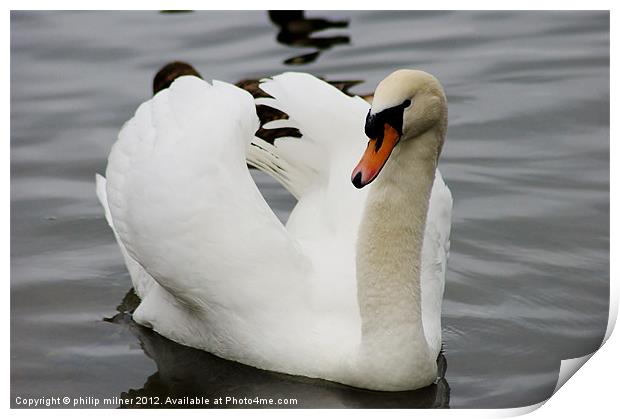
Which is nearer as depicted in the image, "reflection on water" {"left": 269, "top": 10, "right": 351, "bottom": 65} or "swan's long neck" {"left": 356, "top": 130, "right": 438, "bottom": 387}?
"swan's long neck" {"left": 356, "top": 130, "right": 438, "bottom": 387}

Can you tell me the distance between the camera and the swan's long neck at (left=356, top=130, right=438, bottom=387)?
19.5ft

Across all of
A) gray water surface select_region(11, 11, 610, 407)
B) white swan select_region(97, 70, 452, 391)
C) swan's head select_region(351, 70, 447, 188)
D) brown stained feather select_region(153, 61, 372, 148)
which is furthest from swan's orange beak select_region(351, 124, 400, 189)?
brown stained feather select_region(153, 61, 372, 148)

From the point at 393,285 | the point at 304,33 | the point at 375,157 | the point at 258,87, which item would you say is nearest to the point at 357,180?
the point at 375,157

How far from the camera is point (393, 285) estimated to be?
19.7 feet

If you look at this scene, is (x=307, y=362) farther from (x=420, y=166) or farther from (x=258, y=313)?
(x=420, y=166)

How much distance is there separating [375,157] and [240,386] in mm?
1219

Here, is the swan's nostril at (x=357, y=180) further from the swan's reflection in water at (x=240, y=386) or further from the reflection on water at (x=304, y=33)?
the reflection on water at (x=304, y=33)

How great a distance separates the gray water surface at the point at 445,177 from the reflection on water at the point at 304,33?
97mm

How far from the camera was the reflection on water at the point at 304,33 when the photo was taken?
7226 mm

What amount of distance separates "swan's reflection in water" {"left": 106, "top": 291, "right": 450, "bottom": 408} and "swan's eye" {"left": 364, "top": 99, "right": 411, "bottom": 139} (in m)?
1.08

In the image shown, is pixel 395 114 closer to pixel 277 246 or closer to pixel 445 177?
pixel 277 246

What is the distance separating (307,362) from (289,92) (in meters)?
1.13

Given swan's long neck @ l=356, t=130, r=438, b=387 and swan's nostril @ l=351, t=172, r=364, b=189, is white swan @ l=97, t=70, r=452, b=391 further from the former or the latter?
swan's nostril @ l=351, t=172, r=364, b=189

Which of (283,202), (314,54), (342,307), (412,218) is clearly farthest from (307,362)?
(314,54)
